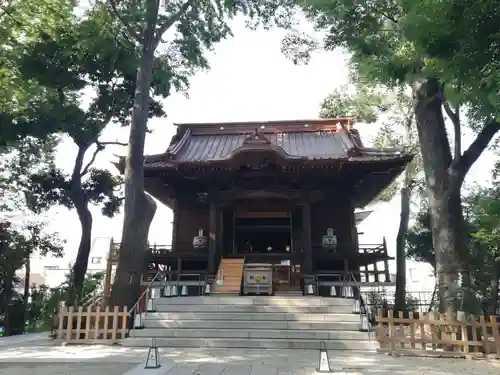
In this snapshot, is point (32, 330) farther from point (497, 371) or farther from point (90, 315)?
point (497, 371)

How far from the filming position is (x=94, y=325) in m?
9.20

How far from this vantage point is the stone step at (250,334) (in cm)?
867

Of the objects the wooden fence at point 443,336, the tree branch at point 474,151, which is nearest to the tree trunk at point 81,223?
the wooden fence at point 443,336

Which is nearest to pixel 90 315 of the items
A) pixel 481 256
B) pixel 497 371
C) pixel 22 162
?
pixel 497 371

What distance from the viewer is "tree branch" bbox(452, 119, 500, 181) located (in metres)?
8.97

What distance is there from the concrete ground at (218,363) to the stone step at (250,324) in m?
1.23

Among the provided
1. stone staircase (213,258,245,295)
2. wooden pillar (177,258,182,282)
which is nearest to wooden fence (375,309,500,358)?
stone staircase (213,258,245,295)

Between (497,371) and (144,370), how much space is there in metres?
5.51

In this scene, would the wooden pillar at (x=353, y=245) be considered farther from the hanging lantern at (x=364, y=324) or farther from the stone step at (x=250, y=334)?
the stone step at (x=250, y=334)

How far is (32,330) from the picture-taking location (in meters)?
15.2

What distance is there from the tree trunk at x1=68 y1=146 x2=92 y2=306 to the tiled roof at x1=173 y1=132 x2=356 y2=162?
13.9ft

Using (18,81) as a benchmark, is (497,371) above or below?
below

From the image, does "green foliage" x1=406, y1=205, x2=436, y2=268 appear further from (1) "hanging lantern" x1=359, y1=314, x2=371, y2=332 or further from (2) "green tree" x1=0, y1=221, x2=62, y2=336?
(2) "green tree" x1=0, y1=221, x2=62, y2=336

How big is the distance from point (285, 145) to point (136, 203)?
25.7 ft
